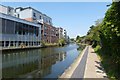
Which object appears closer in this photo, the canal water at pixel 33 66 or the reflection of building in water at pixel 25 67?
the canal water at pixel 33 66

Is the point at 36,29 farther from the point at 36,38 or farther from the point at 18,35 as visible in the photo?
the point at 18,35

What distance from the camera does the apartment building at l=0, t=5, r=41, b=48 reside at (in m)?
54.2

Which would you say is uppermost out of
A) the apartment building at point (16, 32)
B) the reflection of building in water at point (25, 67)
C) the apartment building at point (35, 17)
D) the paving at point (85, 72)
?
the apartment building at point (35, 17)

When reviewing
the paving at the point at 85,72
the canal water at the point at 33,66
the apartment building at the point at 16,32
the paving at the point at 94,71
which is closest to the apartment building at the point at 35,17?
the apartment building at the point at 16,32

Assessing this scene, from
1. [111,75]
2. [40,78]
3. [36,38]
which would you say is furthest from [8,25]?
[111,75]

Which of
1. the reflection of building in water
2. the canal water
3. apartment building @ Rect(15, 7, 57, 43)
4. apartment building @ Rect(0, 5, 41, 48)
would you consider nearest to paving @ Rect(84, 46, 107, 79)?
the canal water

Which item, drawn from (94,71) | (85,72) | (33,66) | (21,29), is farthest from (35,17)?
(85,72)

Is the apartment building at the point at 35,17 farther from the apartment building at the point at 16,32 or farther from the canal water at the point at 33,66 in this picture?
the canal water at the point at 33,66

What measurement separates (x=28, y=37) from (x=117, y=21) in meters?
59.5

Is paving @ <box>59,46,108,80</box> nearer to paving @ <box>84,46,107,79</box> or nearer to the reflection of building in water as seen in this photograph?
paving @ <box>84,46,107,79</box>

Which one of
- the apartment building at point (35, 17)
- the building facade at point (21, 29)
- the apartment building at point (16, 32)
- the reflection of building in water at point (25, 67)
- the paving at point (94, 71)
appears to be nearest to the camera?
the paving at point (94, 71)

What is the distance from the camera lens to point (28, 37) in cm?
7025

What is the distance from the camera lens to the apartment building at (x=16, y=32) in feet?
178

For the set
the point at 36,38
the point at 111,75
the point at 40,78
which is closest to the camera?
the point at 111,75
